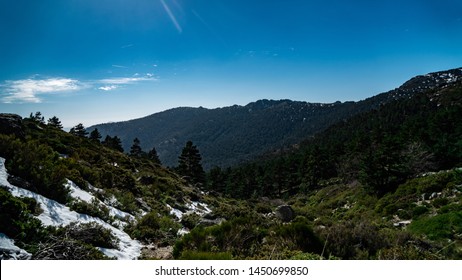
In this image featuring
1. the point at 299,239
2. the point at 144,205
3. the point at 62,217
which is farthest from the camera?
the point at 144,205

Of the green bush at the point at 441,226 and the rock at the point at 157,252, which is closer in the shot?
the rock at the point at 157,252

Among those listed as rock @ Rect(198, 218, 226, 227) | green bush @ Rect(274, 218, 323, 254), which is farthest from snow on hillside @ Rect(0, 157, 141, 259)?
rock @ Rect(198, 218, 226, 227)

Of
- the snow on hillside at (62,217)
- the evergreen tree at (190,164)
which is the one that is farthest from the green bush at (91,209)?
the evergreen tree at (190,164)

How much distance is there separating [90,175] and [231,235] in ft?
34.0

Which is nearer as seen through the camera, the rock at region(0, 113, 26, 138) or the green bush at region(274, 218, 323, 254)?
the green bush at region(274, 218, 323, 254)

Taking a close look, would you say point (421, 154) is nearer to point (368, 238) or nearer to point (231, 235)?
point (368, 238)

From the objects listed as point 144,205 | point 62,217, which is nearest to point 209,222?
point 144,205

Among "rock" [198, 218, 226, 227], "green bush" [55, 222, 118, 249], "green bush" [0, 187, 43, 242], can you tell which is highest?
"green bush" [0, 187, 43, 242]

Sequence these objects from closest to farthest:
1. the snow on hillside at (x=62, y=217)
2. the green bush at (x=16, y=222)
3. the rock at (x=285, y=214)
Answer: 1. the green bush at (x=16, y=222)
2. the snow on hillside at (x=62, y=217)
3. the rock at (x=285, y=214)

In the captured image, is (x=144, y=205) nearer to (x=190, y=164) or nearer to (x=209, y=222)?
(x=209, y=222)

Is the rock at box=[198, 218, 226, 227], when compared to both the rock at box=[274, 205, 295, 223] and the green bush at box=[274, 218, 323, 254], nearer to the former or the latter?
the green bush at box=[274, 218, 323, 254]

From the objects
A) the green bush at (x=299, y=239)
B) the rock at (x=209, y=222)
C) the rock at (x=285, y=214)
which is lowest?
the rock at (x=285, y=214)

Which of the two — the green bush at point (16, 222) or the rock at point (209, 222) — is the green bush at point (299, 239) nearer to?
the green bush at point (16, 222)
